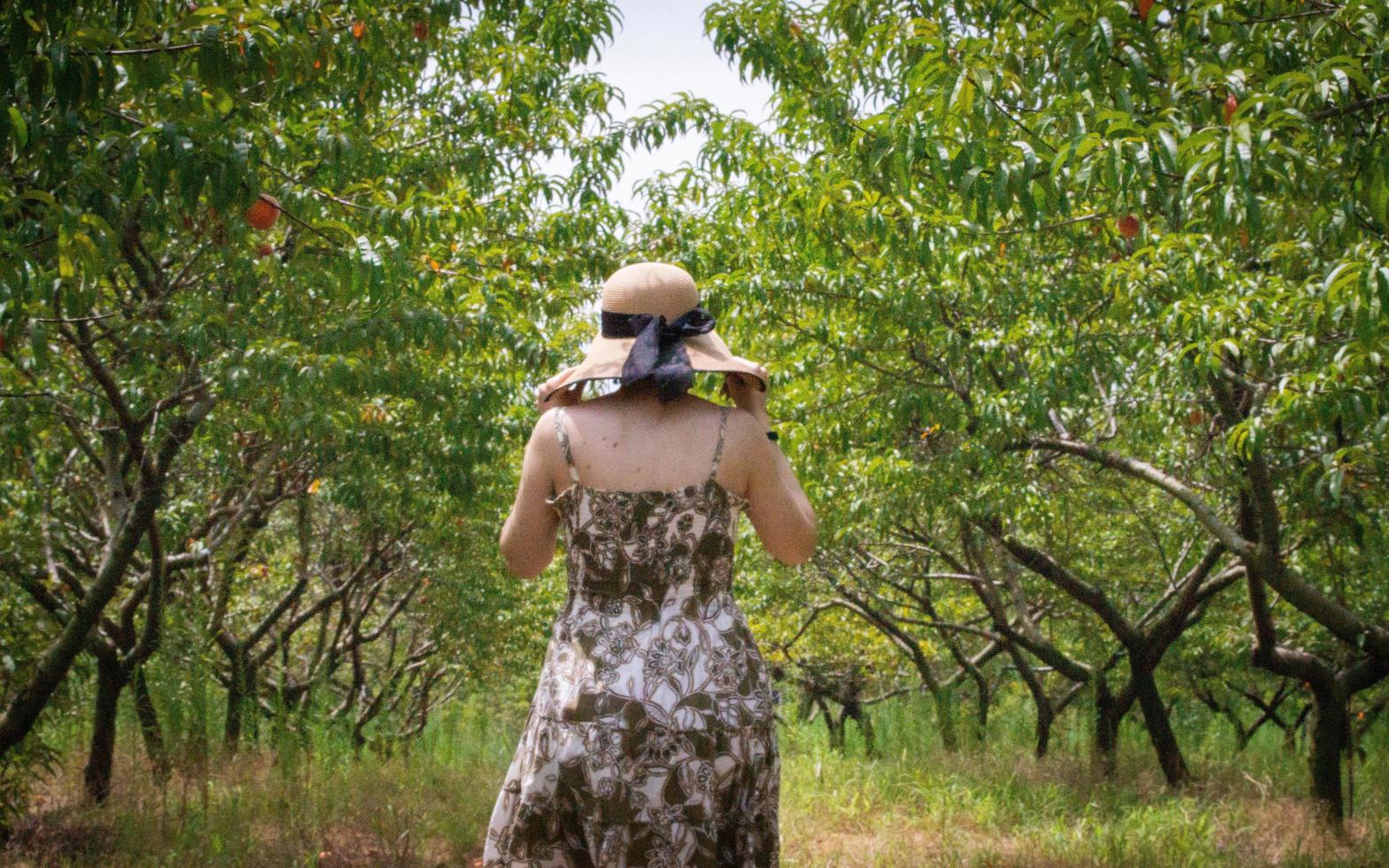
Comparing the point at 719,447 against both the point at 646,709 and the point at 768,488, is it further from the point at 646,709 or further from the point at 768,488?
the point at 646,709

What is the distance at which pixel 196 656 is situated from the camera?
5.85 metres

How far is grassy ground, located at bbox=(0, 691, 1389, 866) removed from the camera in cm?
543

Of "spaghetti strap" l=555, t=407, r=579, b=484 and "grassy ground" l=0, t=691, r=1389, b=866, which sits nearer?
"spaghetti strap" l=555, t=407, r=579, b=484

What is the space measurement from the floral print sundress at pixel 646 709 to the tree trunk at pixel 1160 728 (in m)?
7.73

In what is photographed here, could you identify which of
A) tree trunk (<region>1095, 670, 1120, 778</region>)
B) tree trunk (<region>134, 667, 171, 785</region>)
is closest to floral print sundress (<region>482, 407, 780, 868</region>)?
tree trunk (<region>134, 667, 171, 785</region>)

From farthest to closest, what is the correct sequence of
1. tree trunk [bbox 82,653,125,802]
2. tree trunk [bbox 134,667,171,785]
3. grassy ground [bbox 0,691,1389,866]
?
1. tree trunk [bbox 82,653,125,802]
2. tree trunk [bbox 134,667,171,785]
3. grassy ground [bbox 0,691,1389,866]

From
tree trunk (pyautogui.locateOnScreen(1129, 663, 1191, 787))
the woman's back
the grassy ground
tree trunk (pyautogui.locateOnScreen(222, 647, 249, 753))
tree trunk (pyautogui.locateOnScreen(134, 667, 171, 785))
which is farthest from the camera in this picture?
tree trunk (pyautogui.locateOnScreen(1129, 663, 1191, 787))

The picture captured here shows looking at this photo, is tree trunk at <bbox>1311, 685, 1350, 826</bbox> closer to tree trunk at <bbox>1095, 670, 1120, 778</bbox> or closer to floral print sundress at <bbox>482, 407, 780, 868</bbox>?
tree trunk at <bbox>1095, 670, 1120, 778</bbox>

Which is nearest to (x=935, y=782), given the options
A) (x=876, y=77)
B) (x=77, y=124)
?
(x=876, y=77)

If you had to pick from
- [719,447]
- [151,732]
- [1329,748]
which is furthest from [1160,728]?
[719,447]

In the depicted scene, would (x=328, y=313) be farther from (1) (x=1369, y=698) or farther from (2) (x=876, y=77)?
(1) (x=1369, y=698)

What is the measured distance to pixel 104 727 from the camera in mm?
6816

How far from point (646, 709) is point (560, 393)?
0.66 meters

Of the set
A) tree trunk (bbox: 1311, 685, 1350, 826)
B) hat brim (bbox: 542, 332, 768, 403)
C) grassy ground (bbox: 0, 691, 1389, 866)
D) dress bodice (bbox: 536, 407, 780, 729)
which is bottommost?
grassy ground (bbox: 0, 691, 1389, 866)
